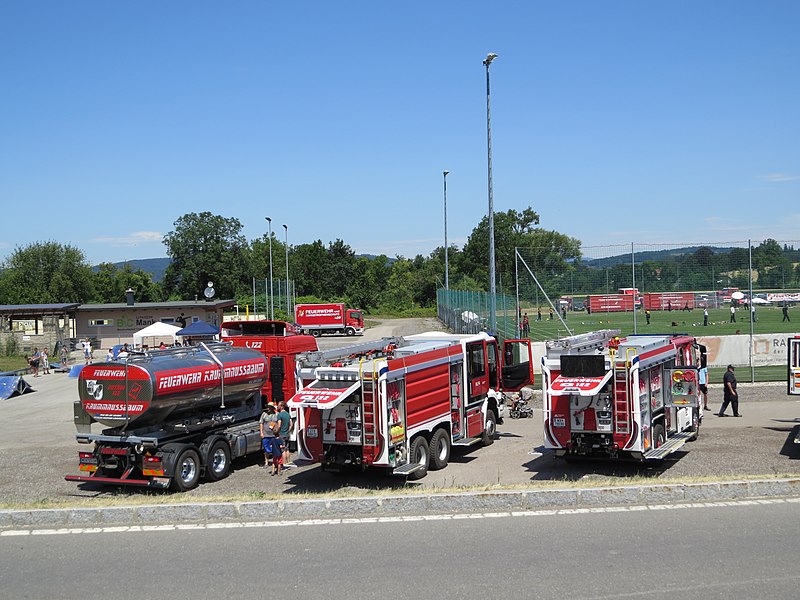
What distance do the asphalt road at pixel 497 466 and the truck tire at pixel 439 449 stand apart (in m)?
0.17

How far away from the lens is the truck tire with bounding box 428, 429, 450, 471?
1533 cm

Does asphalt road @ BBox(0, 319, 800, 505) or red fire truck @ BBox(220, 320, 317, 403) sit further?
red fire truck @ BBox(220, 320, 317, 403)

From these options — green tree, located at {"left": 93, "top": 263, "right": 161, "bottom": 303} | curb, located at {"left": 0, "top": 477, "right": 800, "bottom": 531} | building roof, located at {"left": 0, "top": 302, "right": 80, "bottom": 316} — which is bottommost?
curb, located at {"left": 0, "top": 477, "right": 800, "bottom": 531}

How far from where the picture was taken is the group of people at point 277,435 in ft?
51.8

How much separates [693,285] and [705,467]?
53.8 feet

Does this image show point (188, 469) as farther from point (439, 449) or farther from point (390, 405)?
point (439, 449)

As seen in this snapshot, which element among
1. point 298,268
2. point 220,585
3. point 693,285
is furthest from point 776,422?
point 298,268

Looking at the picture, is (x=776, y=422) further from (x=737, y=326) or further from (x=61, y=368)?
(x=61, y=368)

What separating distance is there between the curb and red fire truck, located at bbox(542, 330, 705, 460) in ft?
9.36

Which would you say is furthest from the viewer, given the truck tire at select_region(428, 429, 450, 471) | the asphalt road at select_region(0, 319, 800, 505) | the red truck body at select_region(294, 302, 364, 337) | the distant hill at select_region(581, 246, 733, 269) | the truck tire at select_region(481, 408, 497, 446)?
the red truck body at select_region(294, 302, 364, 337)

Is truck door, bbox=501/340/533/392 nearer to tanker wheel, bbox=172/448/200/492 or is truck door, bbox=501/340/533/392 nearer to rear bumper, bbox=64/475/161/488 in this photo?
tanker wheel, bbox=172/448/200/492

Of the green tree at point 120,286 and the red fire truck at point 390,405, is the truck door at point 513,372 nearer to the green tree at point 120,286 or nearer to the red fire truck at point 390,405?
the red fire truck at point 390,405

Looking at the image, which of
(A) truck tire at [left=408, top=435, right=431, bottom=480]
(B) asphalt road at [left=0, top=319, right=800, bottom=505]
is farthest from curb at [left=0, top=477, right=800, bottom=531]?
(A) truck tire at [left=408, top=435, right=431, bottom=480]

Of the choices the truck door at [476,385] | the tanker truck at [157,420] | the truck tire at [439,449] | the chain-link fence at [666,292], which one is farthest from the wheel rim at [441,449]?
the chain-link fence at [666,292]
